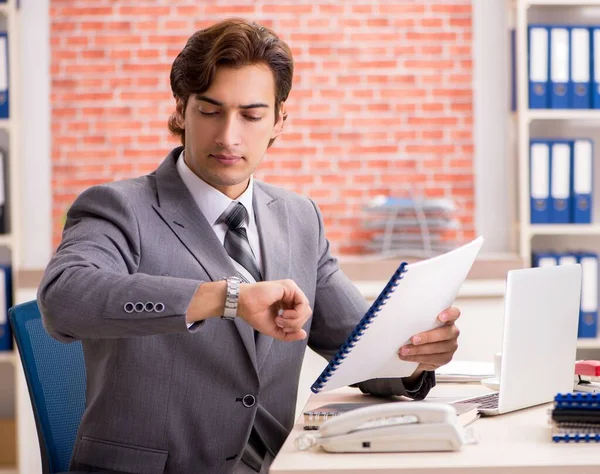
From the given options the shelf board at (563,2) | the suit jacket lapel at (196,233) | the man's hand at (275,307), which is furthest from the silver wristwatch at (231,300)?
the shelf board at (563,2)

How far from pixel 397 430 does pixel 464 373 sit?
73cm

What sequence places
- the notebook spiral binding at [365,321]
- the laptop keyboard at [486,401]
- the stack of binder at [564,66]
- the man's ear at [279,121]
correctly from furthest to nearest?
the stack of binder at [564,66]
the man's ear at [279,121]
the laptop keyboard at [486,401]
the notebook spiral binding at [365,321]

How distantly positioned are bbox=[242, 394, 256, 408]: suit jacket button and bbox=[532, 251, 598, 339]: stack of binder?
7.13ft

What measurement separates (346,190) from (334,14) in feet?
2.61

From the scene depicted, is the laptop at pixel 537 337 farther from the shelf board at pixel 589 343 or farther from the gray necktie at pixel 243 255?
Answer: the shelf board at pixel 589 343

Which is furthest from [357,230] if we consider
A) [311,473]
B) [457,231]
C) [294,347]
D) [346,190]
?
[311,473]

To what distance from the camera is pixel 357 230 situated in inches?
152

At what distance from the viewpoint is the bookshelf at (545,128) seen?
3.51m

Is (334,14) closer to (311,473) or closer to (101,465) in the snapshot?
(101,465)

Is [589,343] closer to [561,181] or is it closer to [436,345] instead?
[561,181]

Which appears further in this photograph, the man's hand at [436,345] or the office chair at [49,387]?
the office chair at [49,387]

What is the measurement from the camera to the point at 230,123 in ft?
Result: 5.41

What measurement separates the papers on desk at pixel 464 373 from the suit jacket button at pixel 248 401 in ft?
1.61

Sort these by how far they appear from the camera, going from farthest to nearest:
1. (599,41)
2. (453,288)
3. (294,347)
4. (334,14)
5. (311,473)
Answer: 1. (334,14)
2. (599,41)
3. (294,347)
4. (453,288)
5. (311,473)
